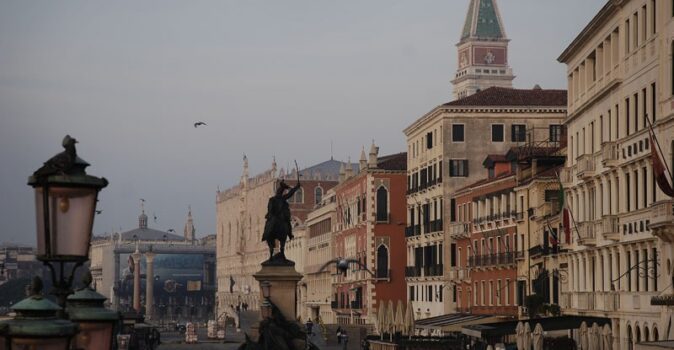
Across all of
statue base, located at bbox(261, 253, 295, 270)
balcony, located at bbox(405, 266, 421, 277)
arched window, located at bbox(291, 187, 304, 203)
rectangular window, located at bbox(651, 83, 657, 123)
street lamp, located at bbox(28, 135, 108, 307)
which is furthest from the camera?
arched window, located at bbox(291, 187, 304, 203)

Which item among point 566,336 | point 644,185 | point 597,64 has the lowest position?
point 566,336

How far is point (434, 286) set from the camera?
94.6 metres

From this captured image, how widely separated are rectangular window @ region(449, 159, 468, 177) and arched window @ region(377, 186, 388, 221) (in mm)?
17058

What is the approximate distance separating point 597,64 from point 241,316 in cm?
9214

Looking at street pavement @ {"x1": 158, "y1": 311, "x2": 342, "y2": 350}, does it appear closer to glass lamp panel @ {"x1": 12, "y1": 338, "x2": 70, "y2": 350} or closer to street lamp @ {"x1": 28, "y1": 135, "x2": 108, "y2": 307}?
street lamp @ {"x1": 28, "y1": 135, "x2": 108, "y2": 307}

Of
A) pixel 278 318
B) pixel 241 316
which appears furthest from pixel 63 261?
pixel 241 316

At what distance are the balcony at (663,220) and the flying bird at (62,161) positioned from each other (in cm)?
3388

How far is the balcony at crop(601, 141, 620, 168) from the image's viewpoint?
51.0 m

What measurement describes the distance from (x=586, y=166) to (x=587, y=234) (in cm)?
242

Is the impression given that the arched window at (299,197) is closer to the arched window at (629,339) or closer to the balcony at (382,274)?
the balcony at (382,274)

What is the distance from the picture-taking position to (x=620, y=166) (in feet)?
165

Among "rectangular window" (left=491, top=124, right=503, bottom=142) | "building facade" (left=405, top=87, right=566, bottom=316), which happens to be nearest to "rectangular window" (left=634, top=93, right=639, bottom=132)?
"building facade" (left=405, top=87, right=566, bottom=316)

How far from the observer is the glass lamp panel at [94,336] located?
342 inches

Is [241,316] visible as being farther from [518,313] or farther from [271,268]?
[271,268]
